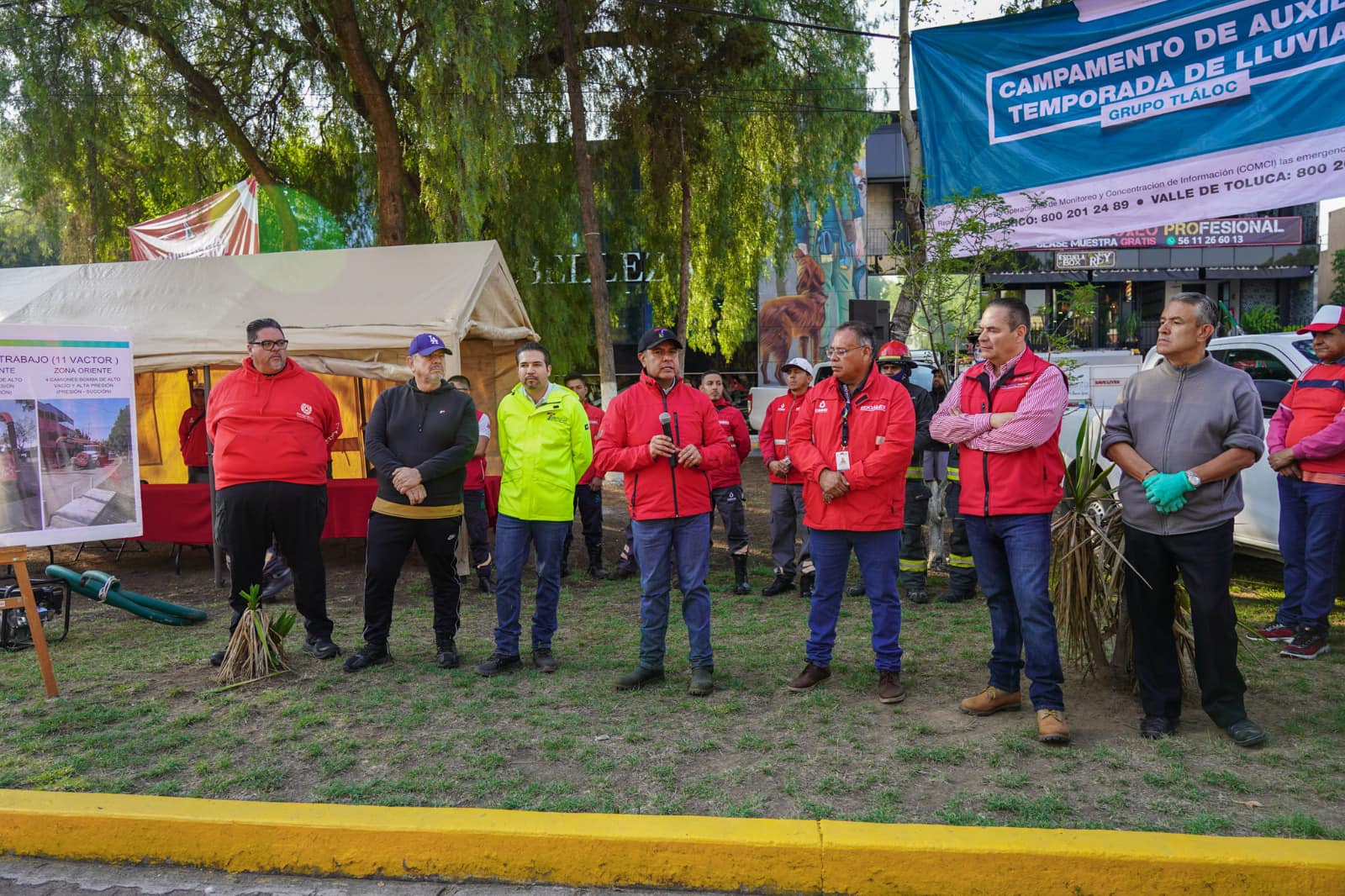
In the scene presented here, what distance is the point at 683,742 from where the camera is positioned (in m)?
4.38

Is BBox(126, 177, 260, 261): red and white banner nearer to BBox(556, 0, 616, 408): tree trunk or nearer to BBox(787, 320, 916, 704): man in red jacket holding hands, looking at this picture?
BBox(556, 0, 616, 408): tree trunk

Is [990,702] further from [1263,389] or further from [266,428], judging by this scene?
[266,428]

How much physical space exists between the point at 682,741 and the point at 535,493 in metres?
1.86

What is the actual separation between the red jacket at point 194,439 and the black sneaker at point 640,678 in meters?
6.66

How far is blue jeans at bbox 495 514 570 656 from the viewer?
5.65 m

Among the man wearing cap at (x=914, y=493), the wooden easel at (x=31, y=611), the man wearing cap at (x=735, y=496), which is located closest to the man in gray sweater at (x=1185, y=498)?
the man wearing cap at (x=914, y=493)

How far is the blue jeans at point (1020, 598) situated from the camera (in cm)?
438

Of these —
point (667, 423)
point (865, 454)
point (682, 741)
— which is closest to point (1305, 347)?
point (865, 454)

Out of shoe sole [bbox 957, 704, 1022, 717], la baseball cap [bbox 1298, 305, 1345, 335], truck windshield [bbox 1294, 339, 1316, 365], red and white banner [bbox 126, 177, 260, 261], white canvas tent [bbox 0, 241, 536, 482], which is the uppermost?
red and white banner [bbox 126, 177, 260, 261]

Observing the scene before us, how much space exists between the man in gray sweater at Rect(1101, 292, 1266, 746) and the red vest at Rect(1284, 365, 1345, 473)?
1792 mm

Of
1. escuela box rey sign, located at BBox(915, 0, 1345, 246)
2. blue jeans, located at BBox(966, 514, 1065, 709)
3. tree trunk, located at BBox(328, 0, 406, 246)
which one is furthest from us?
tree trunk, located at BBox(328, 0, 406, 246)

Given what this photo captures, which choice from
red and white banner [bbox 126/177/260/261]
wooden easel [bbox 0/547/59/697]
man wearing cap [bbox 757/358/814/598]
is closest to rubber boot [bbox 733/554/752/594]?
man wearing cap [bbox 757/358/814/598]

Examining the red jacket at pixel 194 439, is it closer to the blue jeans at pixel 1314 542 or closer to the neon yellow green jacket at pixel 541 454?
the neon yellow green jacket at pixel 541 454

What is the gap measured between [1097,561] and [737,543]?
3.77 meters
